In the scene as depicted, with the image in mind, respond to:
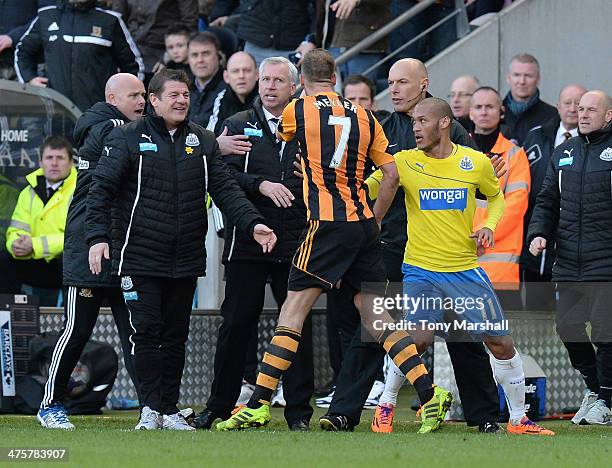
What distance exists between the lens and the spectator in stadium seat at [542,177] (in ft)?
39.4

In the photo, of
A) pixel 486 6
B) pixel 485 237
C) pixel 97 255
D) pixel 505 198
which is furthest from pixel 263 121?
pixel 486 6

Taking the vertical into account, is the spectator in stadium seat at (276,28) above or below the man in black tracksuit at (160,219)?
above

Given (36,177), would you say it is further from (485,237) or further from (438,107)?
(485,237)

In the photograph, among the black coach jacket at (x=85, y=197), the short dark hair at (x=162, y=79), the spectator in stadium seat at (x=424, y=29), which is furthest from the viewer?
the spectator in stadium seat at (x=424, y=29)

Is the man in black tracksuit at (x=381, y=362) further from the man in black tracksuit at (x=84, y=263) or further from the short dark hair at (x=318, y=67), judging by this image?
the man in black tracksuit at (x=84, y=263)

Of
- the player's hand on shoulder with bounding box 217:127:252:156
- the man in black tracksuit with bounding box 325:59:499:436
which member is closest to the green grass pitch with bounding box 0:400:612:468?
the man in black tracksuit with bounding box 325:59:499:436

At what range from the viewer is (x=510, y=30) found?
47.4 ft

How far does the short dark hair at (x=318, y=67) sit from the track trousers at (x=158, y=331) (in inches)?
60.8

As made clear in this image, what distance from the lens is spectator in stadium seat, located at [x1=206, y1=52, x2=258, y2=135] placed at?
12.1m

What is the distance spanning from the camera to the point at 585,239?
411 inches

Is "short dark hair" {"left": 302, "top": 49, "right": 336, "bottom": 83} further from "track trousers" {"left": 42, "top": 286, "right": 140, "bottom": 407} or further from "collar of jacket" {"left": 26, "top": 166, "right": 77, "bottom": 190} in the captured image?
A: "collar of jacket" {"left": 26, "top": 166, "right": 77, "bottom": 190}

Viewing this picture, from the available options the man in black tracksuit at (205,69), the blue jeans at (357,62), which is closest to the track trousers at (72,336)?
the man in black tracksuit at (205,69)

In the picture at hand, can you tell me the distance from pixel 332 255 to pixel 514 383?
5.02 ft

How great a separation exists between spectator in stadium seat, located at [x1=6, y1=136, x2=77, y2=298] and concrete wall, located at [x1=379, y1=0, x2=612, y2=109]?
11.7 feet
